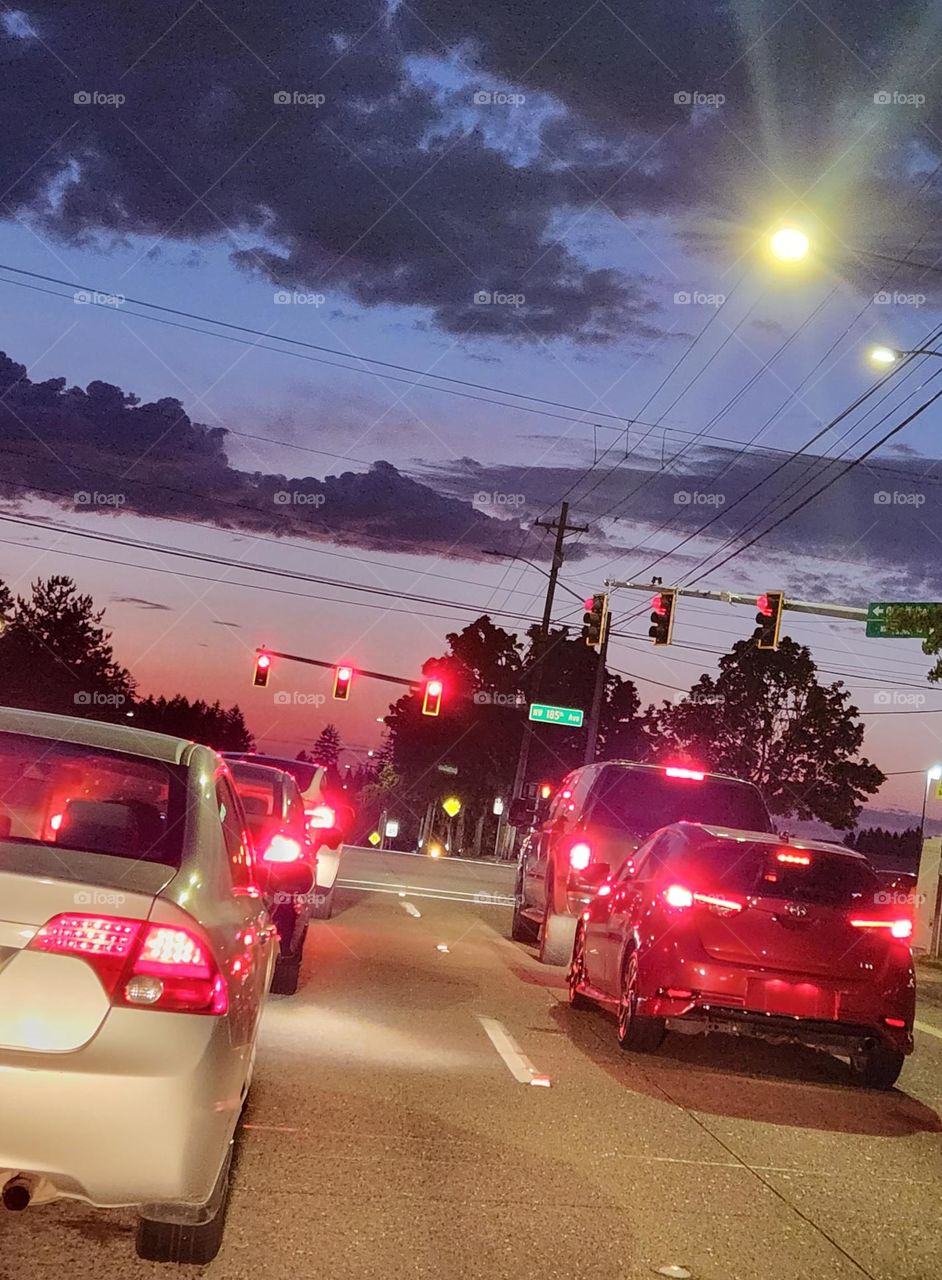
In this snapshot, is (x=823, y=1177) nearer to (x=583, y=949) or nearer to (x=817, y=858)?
(x=817, y=858)

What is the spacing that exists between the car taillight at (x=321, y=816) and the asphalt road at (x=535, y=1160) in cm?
425

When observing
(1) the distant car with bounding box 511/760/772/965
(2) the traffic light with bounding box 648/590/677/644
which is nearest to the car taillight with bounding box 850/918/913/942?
(1) the distant car with bounding box 511/760/772/965

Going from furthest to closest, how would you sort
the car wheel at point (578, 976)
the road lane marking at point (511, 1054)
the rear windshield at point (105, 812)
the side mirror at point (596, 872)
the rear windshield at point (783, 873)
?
the car wheel at point (578, 976), the side mirror at point (596, 872), the rear windshield at point (783, 873), the road lane marking at point (511, 1054), the rear windshield at point (105, 812)

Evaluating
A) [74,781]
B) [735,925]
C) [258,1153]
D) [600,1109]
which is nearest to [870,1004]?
[735,925]

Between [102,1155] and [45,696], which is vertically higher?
[45,696]

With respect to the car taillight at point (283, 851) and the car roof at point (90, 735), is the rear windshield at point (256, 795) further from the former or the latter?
the car roof at point (90, 735)

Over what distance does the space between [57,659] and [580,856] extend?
68469 millimetres

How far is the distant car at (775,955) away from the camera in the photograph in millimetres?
9672

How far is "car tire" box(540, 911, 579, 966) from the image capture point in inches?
604

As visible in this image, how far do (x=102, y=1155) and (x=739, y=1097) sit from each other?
5.89 m

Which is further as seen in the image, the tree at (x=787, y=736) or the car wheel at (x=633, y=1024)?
the tree at (x=787, y=736)

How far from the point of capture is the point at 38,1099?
4223mm

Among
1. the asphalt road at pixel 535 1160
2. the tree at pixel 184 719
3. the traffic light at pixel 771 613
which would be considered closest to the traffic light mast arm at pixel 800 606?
the traffic light at pixel 771 613

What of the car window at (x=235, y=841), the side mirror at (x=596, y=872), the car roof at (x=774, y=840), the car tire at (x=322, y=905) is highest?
the car roof at (x=774, y=840)
